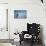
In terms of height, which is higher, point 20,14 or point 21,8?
point 21,8

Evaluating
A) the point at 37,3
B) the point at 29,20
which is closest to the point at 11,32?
the point at 29,20

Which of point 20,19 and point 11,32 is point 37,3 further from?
point 11,32

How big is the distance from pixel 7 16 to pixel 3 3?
0.62 meters

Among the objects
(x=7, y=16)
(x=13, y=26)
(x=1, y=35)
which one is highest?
(x=7, y=16)

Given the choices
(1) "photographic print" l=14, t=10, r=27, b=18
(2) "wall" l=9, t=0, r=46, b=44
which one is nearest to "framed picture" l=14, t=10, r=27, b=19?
(1) "photographic print" l=14, t=10, r=27, b=18

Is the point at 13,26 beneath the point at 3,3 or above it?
beneath

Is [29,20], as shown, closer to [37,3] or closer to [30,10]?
[30,10]

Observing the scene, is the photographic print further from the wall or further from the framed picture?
the wall

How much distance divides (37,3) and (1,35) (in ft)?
7.17

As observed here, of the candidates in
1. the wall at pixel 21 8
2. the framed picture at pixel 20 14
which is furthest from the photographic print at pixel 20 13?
the wall at pixel 21 8

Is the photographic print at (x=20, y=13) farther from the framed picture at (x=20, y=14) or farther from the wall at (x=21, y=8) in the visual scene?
the wall at (x=21, y=8)

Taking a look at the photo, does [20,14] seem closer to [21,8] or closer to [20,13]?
[20,13]

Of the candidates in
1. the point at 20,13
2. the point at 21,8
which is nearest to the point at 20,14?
the point at 20,13

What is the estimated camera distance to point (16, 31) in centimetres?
545
